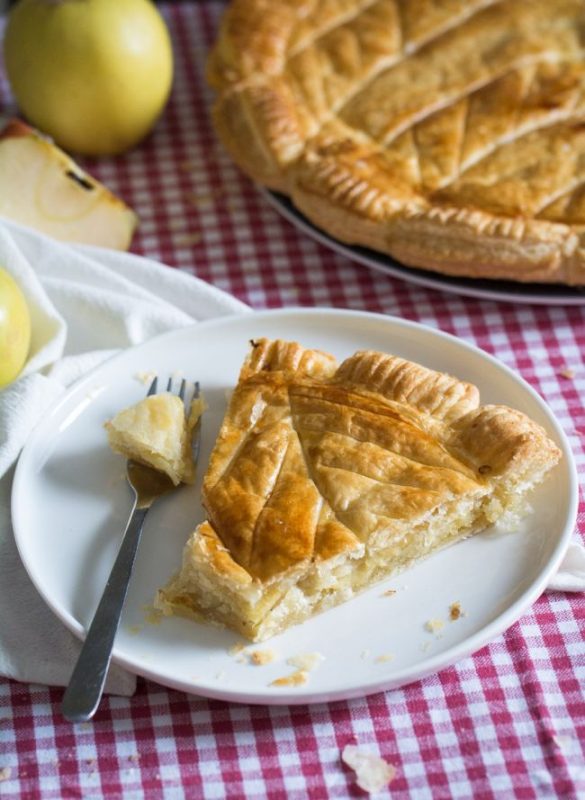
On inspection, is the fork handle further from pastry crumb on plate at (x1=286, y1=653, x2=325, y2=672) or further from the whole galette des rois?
the whole galette des rois

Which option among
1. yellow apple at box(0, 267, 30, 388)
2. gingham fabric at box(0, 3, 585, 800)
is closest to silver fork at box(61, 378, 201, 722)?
gingham fabric at box(0, 3, 585, 800)

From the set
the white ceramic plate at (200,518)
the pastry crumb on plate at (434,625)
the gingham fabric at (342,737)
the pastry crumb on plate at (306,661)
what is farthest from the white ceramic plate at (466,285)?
the pastry crumb on plate at (306,661)

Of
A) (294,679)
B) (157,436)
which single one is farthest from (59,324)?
(294,679)

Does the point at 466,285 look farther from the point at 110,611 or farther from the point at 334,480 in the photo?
the point at 110,611

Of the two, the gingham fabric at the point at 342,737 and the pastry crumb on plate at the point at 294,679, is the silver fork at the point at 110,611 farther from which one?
the pastry crumb on plate at the point at 294,679

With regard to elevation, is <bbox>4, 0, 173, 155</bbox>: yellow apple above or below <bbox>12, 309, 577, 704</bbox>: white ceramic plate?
above

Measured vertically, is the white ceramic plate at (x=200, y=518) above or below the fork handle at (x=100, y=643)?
below
